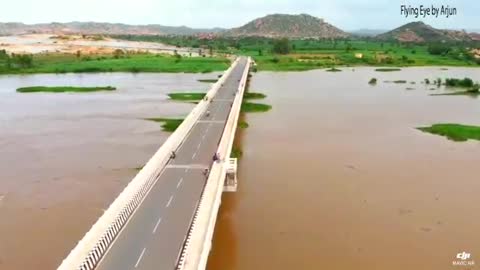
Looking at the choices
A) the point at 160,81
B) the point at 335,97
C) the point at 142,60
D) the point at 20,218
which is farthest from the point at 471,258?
the point at 142,60

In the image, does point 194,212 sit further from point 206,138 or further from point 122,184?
point 206,138

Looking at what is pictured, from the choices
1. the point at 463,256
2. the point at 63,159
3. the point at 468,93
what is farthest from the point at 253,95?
the point at 463,256

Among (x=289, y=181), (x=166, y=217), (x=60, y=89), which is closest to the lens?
(x=166, y=217)

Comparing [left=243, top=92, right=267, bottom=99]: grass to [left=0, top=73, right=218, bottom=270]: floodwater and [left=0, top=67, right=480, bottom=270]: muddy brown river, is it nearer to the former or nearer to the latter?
[left=0, top=67, right=480, bottom=270]: muddy brown river

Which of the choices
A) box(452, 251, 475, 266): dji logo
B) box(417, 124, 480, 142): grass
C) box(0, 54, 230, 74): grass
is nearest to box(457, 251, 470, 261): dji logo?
box(452, 251, 475, 266): dji logo

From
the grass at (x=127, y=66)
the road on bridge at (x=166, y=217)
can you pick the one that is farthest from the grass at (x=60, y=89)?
the road on bridge at (x=166, y=217)

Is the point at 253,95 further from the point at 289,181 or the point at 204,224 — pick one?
the point at 204,224
